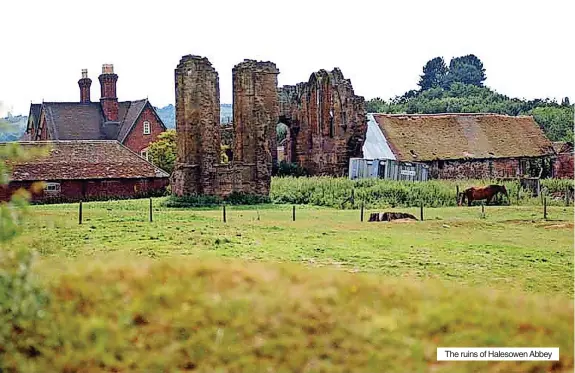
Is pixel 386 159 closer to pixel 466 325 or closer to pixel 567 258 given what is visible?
pixel 567 258

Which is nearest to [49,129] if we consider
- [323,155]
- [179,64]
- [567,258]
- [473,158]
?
[323,155]

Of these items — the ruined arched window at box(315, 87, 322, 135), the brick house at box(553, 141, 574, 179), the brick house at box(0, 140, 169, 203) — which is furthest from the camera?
the brick house at box(553, 141, 574, 179)

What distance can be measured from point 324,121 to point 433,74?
6594 centimetres

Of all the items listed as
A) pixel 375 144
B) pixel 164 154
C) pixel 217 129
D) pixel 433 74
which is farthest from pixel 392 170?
pixel 433 74

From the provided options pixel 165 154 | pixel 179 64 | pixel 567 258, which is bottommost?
pixel 567 258

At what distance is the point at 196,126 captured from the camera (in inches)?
1610

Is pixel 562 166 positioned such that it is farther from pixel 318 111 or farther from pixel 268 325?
pixel 268 325

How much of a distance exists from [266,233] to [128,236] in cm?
374

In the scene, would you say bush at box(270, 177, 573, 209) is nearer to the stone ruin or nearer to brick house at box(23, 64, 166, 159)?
the stone ruin

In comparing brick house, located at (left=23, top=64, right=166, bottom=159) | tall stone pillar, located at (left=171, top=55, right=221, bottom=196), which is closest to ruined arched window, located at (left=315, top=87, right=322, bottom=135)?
tall stone pillar, located at (left=171, top=55, right=221, bottom=196)

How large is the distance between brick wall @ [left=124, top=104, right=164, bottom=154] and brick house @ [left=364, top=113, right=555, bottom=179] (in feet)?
57.0

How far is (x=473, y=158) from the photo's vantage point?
51.8 meters

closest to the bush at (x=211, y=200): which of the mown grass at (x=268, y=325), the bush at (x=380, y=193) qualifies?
the bush at (x=380, y=193)

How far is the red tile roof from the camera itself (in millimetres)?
42375
